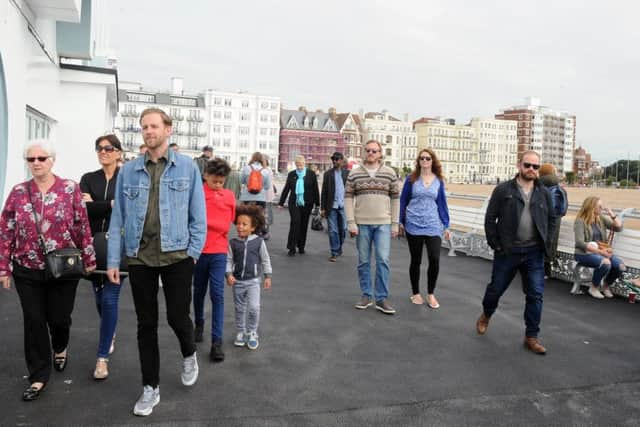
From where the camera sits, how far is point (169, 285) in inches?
159

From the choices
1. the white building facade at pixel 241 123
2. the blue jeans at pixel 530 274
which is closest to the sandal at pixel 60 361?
the blue jeans at pixel 530 274

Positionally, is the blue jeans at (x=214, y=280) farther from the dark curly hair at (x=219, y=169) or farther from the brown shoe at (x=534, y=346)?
the brown shoe at (x=534, y=346)

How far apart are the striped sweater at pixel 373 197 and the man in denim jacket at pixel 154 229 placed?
3313mm

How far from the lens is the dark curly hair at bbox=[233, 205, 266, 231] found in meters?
5.57

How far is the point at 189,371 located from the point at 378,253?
3.20 m

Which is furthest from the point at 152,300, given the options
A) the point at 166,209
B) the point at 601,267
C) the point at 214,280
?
the point at 601,267

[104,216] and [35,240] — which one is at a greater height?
[104,216]

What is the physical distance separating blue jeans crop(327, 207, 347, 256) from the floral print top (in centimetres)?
756

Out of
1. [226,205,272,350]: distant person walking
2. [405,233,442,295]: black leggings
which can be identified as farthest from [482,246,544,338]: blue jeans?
[226,205,272,350]: distant person walking

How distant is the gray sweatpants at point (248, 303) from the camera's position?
555cm

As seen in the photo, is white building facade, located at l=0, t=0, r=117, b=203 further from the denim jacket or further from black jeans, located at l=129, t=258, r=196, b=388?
black jeans, located at l=129, t=258, r=196, b=388

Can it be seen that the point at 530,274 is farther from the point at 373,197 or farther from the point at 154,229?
the point at 154,229

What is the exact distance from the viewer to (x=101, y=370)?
459cm

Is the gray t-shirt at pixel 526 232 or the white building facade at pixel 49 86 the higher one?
the white building facade at pixel 49 86
